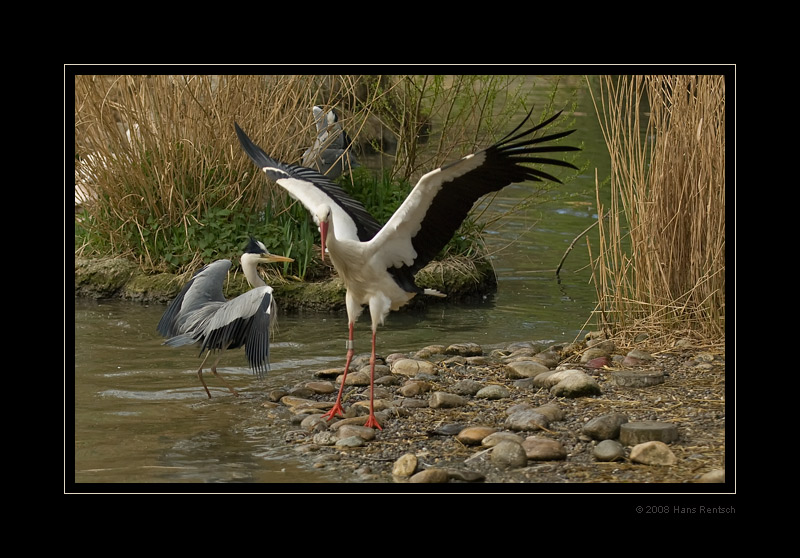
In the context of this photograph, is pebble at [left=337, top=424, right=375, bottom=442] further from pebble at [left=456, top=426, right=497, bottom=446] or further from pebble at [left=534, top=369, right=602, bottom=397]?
pebble at [left=534, top=369, right=602, bottom=397]

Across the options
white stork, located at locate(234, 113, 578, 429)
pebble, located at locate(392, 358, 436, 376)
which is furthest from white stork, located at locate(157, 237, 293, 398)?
pebble, located at locate(392, 358, 436, 376)

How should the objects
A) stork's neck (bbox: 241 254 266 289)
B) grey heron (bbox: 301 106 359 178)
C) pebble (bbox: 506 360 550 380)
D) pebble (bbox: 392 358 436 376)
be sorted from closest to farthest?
pebble (bbox: 506 360 550 380), pebble (bbox: 392 358 436 376), stork's neck (bbox: 241 254 266 289), grey heron (bbox: 301 106 359 178)

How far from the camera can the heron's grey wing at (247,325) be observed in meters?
5.73

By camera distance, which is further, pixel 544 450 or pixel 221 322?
pixel 221 322

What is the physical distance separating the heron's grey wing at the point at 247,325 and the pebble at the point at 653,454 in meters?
2.23

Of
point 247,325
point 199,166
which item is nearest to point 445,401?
point 247,325

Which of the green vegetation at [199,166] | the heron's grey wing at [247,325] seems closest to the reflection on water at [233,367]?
the heron's grey wing at [247,325]

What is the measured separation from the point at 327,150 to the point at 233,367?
274 centimetres

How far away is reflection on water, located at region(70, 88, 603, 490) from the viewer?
192 inches

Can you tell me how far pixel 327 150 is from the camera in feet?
28.7

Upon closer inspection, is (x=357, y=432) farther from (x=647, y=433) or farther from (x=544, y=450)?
(x=647, y=433)

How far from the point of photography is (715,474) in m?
4.18

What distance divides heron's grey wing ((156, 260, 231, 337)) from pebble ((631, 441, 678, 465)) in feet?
9.45
